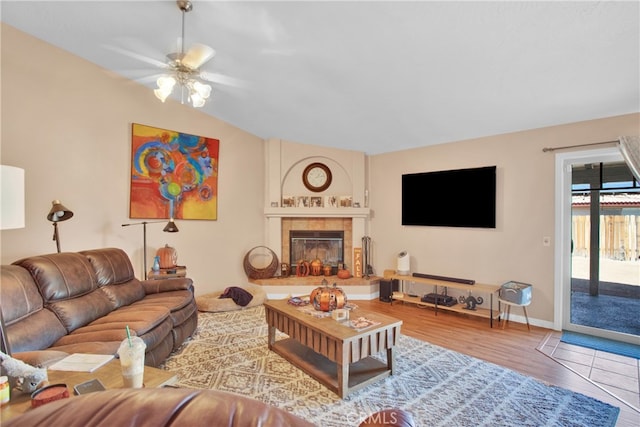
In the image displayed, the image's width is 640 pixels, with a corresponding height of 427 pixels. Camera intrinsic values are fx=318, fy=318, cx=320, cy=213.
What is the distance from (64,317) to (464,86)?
13.7 ft

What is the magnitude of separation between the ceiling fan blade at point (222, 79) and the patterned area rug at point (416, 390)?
3.04 metres

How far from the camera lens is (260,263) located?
575 cm

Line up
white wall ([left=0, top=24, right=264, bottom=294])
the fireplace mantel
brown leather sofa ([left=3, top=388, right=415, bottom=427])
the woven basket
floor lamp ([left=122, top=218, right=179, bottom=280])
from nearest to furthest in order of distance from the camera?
brown leather sofa ([left=3, top=388, right=415, bottom=427]) < white wall ([left=0, top=24, right=264, bottom=294]) < floor lamp ([left=122, top=218, right=179, bottom=280]) < the woven basket < the fireplace mantel

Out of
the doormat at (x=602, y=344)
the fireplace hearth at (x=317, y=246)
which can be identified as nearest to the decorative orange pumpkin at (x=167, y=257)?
the fireplace hearth at (x=317, y=246)

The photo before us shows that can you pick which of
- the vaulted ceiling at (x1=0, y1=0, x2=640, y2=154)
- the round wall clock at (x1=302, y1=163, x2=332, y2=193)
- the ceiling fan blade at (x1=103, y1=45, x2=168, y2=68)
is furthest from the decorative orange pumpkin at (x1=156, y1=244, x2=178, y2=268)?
the round wall clock at (x1=302, y1=163, x2=332, y2=193)

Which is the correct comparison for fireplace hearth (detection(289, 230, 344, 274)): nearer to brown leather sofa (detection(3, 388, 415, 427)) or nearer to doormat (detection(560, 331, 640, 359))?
doormat (detection(560, 331, 640, 359))

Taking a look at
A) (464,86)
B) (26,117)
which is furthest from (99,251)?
(464,86)

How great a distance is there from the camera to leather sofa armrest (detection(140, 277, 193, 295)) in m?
3.69

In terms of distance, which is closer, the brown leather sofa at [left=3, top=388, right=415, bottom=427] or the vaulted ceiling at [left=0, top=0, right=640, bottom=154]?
A: the brown leather sofa at [left=3, top=388, right=415, bottom=427]

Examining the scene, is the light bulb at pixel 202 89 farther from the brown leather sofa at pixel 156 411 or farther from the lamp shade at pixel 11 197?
the brown leather sofa at pixel 156 411

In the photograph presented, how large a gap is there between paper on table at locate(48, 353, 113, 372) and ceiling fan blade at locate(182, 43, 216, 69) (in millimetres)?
2450

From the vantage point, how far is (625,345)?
11.2ft

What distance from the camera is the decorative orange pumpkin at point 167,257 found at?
4.35 meters

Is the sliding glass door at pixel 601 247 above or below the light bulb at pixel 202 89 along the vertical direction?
below
